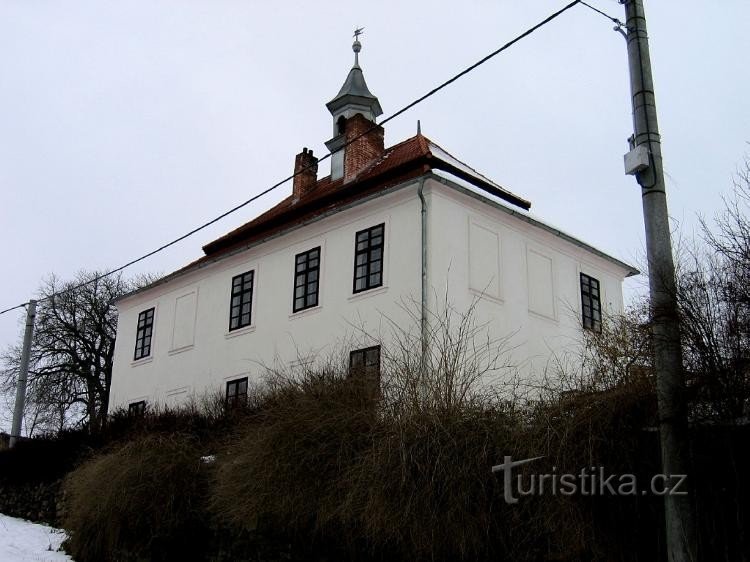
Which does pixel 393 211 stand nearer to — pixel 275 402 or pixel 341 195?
pixel 341 195

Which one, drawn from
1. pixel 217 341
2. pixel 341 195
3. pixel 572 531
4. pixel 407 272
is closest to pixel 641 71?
pixel 572 531

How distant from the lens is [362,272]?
20953 millimetres

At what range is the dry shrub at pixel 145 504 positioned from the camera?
47.5ft

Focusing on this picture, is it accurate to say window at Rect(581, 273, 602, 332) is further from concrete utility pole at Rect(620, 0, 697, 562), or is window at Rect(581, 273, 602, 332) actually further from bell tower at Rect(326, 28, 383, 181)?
concrete utility pole at Rect(620, 0, 697, 562)

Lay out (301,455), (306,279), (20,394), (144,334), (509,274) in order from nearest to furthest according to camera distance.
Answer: (301,455)
(509,274)
(306,279)
(20,394)
(144,334)

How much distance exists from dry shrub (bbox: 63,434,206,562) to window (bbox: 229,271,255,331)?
8.54m

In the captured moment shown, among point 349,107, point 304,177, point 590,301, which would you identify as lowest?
point 590,301

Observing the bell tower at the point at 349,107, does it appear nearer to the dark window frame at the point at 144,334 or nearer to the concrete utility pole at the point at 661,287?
the dark window frame at the point at 144,334

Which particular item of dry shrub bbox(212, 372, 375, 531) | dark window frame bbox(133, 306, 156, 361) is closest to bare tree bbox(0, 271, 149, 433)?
dark window frame bbox(133, 306, 156, 361)

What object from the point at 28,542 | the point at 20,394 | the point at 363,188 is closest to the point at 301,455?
the point at 28,542

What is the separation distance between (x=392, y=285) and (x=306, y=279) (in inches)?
136

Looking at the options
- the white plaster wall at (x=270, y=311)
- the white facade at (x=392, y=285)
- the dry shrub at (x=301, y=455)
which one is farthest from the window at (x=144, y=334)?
the dry shrub at (x=301, y=455)

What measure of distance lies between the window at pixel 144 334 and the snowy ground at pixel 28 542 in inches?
321

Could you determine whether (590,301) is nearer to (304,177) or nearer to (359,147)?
(359,147)
